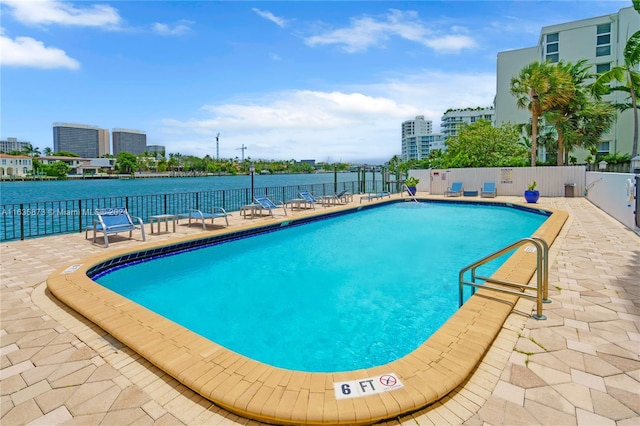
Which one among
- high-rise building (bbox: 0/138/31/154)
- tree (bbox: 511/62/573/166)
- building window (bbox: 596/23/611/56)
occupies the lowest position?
tree (bbox: 511/62/573/166)

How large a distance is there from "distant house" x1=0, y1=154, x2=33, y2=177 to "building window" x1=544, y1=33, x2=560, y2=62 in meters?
113

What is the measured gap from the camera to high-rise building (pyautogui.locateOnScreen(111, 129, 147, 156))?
161637 mm

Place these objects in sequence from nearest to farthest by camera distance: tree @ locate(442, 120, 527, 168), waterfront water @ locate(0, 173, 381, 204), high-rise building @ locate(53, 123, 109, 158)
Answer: tree @ locate(442, 120, 527, 168) → waterfront water @ locate(0, 173, 381, 204) → high-rise building @ locate(53, 123, 109, 158)

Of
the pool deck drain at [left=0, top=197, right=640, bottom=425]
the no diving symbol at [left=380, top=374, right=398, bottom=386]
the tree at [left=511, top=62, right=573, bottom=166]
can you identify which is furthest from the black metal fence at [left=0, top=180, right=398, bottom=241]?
the tree at [left=511, top=62, right=573, bottom=166]

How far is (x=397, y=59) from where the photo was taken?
12.2m

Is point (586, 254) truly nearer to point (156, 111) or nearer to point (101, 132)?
point (156, 111)

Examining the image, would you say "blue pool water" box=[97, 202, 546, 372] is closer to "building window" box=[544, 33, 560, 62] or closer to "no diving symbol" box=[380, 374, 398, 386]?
"no diving symbol" box=[380, 374, 398, 386]

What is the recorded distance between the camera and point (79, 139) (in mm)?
154250

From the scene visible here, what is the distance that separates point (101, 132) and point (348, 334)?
642 feet

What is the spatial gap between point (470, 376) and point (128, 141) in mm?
191540

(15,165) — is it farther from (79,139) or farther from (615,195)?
Result: (615,195)

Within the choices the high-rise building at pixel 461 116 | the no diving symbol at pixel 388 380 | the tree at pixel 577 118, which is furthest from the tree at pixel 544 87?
the high-rise building at pixel 461 116

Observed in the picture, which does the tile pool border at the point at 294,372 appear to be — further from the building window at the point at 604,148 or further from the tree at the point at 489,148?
the building window at the point at 604,148

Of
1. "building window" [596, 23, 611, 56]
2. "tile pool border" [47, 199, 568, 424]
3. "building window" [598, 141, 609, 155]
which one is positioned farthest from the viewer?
"building window" [596, 23, 611, 56]
